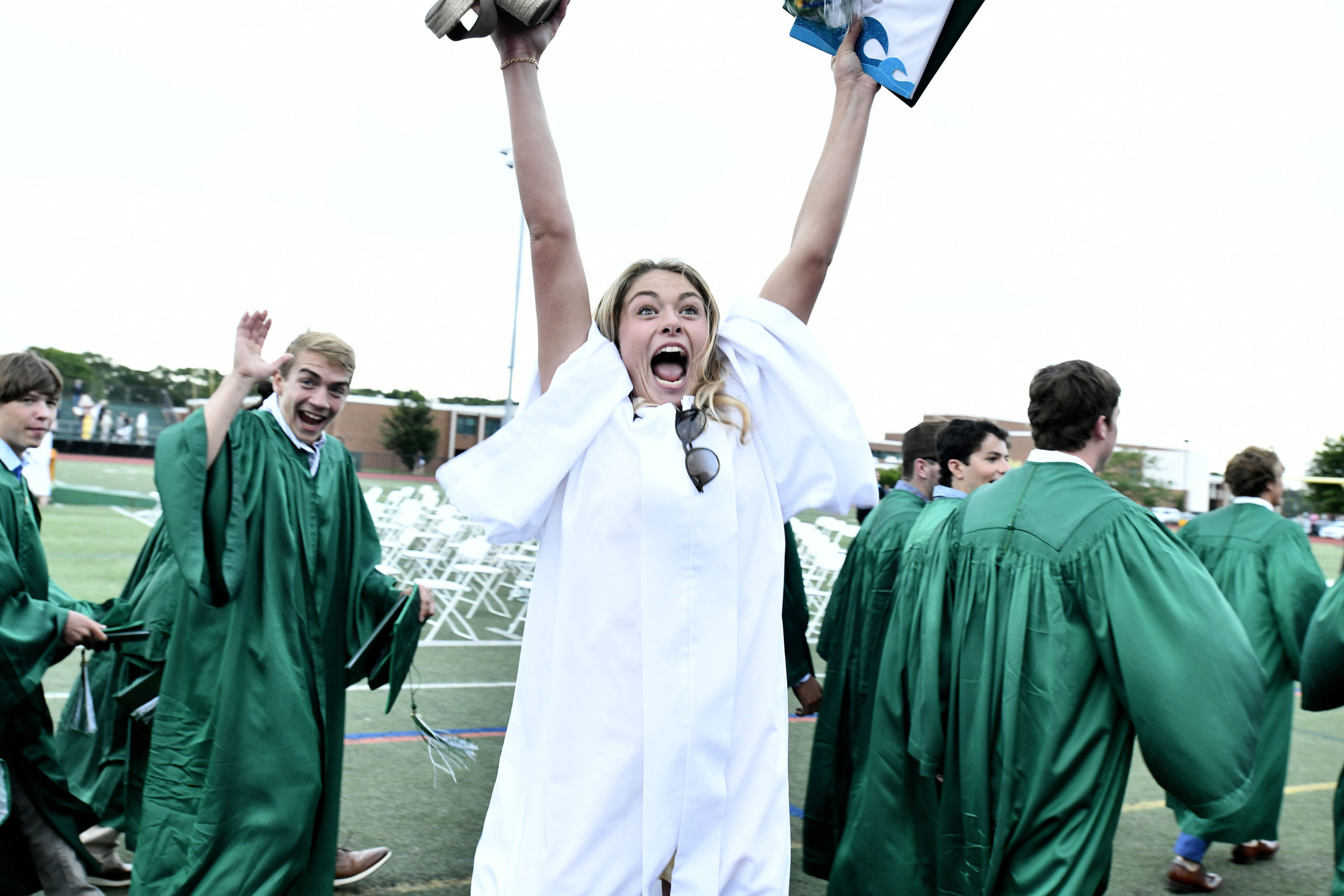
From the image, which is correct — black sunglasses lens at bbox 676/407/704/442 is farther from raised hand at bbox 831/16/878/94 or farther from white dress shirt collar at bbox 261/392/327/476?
white dress shirt collar at bbox 261/392/327/476

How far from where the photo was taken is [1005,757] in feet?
8.95

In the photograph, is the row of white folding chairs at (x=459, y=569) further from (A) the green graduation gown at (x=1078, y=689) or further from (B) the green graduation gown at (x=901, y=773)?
(A) the green graduation gown at (x=1078, y=689)

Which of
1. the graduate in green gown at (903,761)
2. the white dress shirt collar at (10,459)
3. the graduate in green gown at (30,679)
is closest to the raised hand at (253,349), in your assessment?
the graduate in green gown at (30,679)

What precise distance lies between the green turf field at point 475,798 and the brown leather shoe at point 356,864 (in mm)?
37

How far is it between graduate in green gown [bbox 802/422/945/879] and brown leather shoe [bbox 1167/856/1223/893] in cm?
163

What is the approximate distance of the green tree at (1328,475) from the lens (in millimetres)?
81312

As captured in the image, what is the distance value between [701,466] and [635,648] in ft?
1.00

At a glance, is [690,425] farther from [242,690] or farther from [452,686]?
[452,686]

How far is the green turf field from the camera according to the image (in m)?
4.29

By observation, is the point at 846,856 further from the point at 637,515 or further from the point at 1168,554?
the point at 637,515

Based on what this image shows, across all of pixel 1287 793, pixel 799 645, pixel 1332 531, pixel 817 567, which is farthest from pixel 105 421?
pixel 1332 531

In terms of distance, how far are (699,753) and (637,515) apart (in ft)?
1.23

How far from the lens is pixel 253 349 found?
9.53ft

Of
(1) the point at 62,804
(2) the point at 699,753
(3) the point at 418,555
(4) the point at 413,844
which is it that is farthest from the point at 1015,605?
(3) the point at 418,555
